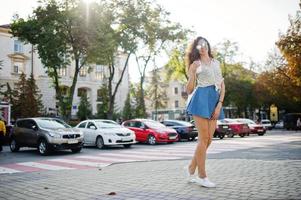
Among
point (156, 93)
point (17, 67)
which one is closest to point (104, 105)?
point (17, 67)

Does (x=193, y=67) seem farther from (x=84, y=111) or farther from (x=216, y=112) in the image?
(x=84, y=111)

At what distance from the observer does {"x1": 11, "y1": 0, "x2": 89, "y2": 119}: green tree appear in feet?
87.8

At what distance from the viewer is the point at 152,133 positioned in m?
22.1

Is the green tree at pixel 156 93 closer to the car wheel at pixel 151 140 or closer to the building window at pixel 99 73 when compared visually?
the building window at pixel 99 73

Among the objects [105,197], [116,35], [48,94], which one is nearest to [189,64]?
[105,197]

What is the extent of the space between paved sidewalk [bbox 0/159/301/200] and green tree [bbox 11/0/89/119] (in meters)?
20.1

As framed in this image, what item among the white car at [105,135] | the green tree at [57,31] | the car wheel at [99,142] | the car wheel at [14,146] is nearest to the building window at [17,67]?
the green tree at [57,31]

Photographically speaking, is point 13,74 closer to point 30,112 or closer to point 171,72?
point 30,112

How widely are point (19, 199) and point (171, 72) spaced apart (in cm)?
5083

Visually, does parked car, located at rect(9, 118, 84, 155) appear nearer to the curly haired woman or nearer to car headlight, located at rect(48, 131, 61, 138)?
car headlight, located at rect(48, 131, 61, 138)

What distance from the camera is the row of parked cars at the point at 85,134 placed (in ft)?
51.6

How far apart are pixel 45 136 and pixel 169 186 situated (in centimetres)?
1088

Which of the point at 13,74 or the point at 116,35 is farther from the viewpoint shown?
the point at 13,74

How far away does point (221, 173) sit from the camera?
7.05 metres
